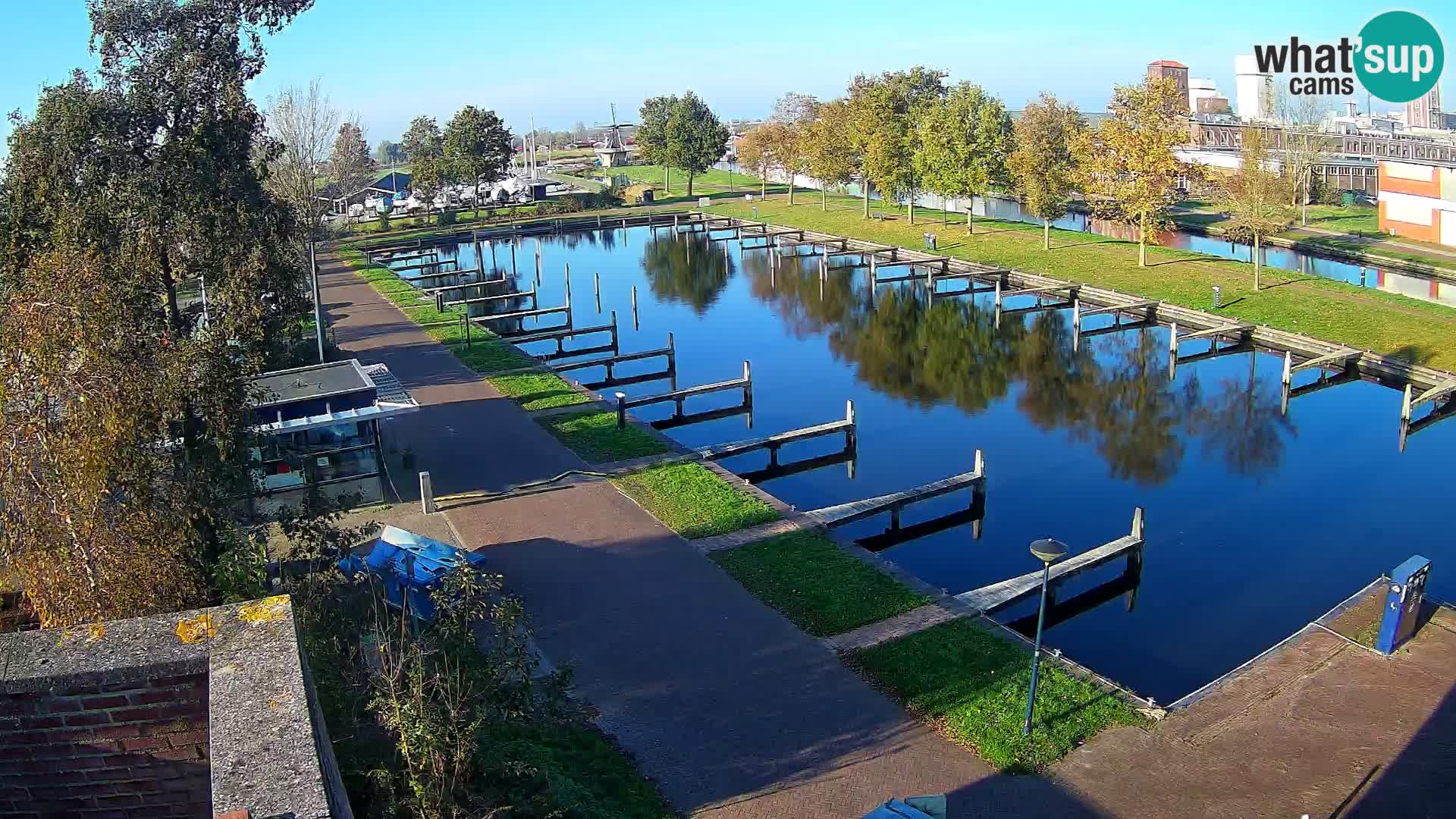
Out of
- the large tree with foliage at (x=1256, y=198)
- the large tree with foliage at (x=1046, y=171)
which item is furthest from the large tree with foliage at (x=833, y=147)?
the large tree with foliage at (x=1256, y=198)

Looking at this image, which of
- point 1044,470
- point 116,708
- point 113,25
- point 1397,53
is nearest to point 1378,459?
point 1044,470


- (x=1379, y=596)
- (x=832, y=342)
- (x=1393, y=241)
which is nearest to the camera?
(x=1379, y=596)

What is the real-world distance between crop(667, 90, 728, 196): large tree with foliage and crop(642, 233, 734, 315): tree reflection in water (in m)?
14.0

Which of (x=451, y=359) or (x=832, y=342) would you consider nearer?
(x=451, y=359)

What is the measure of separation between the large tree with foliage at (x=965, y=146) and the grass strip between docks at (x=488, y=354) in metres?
26.6

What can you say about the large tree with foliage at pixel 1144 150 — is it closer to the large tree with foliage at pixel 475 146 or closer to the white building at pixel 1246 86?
the large tree with foliage at pixel 475 146

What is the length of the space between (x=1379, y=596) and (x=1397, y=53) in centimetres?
6063

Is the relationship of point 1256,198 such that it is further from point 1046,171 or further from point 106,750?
point 106,750

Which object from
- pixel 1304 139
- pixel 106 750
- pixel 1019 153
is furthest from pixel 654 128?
A: pixel 106 750

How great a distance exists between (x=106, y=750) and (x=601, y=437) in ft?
62.9

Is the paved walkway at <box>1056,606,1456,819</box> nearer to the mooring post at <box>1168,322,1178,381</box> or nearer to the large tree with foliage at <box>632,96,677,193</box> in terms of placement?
the mooring post at <box>1168,322,1178,381</box>

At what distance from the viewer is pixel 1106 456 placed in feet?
84.3

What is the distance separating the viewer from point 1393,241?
48.9 metres

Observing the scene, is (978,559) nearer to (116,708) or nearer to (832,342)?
(116,708)
